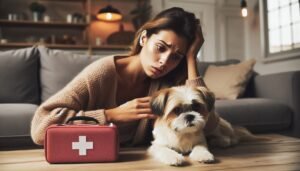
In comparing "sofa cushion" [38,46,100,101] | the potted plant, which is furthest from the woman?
the potted plant

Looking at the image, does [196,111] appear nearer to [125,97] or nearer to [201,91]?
[201,91]

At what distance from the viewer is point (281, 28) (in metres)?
3.88

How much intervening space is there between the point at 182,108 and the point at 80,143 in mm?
305

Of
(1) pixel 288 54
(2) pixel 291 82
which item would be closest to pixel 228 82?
(2) pixel 291 82

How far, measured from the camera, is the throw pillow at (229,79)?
2.51m

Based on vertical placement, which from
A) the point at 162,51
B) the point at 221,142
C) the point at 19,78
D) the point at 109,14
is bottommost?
the point at 221,142

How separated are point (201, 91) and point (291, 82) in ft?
4.94

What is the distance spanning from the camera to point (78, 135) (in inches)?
34.4

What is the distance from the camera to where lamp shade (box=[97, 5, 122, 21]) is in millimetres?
4223

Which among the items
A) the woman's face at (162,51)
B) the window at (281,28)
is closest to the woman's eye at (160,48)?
the woman's face at (162,51)

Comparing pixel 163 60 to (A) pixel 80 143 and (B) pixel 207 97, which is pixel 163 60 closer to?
(B) pixel 207 97

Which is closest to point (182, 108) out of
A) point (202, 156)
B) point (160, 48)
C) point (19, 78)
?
point (202, 156)

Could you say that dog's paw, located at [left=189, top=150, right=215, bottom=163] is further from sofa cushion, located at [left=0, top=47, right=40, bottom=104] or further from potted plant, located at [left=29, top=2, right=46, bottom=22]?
potted plant, located at [left=29, top=2, right=46, bottom=22]

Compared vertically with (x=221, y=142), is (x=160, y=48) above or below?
above
